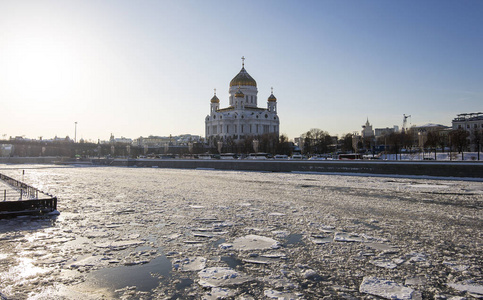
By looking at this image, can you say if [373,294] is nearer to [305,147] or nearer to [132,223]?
[132,223]

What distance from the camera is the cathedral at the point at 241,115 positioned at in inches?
4313

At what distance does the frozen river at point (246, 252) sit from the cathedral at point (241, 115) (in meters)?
93.0

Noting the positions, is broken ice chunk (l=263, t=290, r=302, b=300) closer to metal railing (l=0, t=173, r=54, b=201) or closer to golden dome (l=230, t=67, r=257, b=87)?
metal railing (l=0, t=173, r=54, b=201)

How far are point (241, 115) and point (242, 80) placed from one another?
11892 mm

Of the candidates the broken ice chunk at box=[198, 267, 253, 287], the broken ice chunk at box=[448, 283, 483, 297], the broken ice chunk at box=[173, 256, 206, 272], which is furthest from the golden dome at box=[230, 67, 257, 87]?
the broken ice chunk at box=[448, 283, 483, 297]

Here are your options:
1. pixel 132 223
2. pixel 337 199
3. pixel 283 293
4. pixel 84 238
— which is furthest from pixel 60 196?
pixel 283 293

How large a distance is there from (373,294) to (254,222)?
5.47 metres

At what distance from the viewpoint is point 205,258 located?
735cm

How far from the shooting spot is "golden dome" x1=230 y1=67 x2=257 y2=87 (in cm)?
11444

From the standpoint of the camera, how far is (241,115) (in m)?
109

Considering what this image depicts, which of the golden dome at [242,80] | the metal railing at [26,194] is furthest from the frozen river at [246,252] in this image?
the golden dome at [242,80]

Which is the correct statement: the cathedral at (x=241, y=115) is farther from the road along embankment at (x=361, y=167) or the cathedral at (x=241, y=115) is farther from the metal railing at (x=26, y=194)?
A: the metal railing at (x=26, y=194)

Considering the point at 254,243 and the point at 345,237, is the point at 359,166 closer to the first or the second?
the point at 345,237

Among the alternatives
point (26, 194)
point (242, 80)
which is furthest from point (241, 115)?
point (26, 194)
